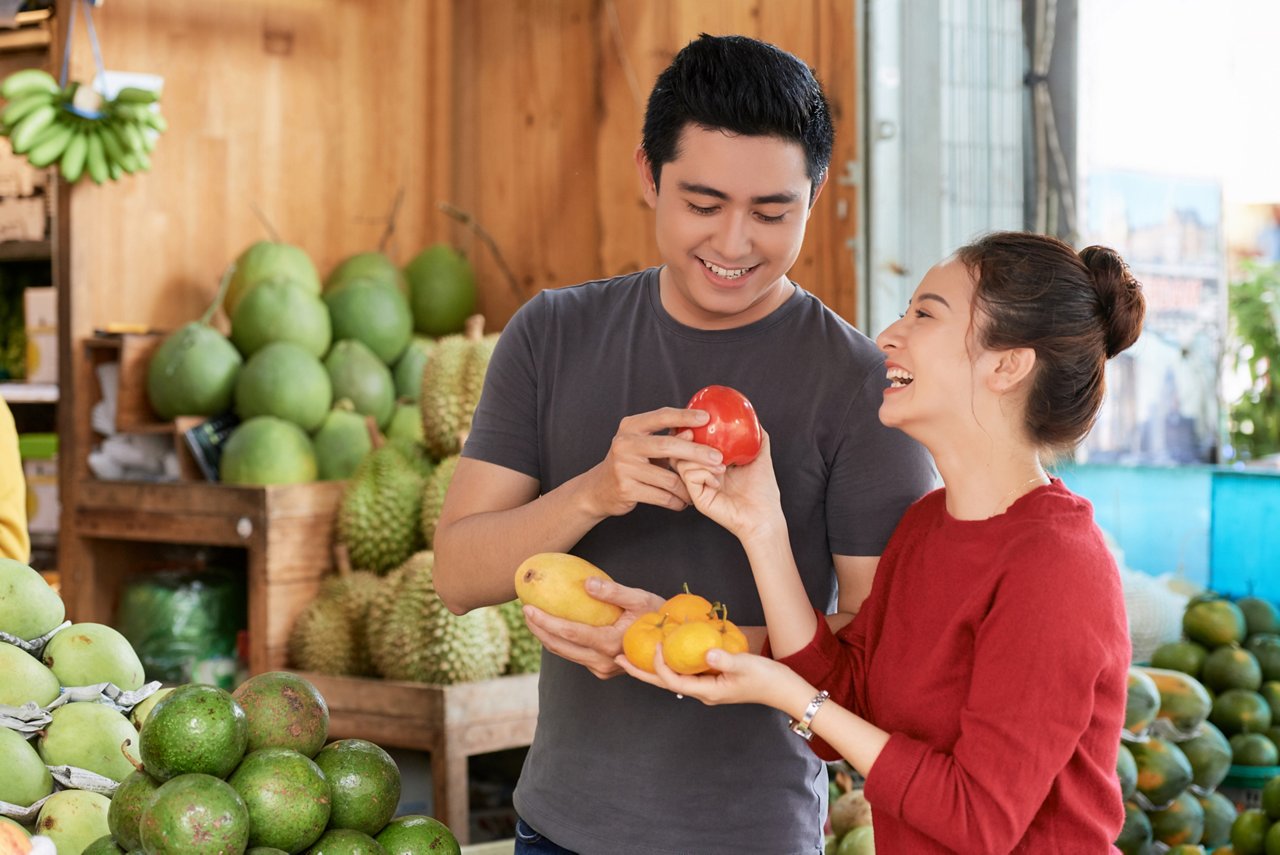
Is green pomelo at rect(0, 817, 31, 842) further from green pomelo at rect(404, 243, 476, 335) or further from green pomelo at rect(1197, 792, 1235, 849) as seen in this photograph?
green pomelo at rect(404, 243, 476, 335)

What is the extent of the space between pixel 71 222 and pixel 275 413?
1085 millimetres

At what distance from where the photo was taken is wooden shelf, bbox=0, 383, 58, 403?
4773mm

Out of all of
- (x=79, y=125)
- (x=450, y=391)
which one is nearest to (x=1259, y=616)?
(x=450, y=391)

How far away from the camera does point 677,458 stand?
151 cm

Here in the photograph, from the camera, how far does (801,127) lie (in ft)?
5.36

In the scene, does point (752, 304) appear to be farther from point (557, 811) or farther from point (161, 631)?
point (161, 631)

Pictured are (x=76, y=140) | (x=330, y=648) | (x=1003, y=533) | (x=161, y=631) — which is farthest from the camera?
(x=76, y=140)

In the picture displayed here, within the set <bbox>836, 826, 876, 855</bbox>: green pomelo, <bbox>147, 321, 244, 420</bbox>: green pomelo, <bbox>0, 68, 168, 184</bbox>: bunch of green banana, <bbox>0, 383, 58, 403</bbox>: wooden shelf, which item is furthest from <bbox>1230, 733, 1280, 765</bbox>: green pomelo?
<bbox>0, 383, 58, 403</bbox>: wooden shelf

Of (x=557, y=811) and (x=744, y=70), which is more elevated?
(x=744, y=70)

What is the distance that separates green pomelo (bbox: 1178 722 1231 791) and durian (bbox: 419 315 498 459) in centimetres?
208

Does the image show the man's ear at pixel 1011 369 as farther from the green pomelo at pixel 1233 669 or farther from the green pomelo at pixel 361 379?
the green pomelo at pixel 361 379

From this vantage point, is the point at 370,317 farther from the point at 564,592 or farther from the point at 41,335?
the point at 564,592

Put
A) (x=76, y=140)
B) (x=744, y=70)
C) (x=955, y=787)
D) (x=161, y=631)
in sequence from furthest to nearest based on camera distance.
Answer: (x=76, y=140)
(x=161, y=631)
(x=744, y=70)
(x=955, y=787)

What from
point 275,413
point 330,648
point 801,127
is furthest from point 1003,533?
point 275,413
